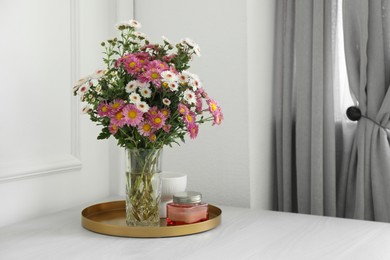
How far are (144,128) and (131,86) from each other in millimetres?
109

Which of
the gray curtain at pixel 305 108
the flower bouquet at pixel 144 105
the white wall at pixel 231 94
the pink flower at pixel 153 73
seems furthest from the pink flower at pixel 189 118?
the gray curtain at pixel 305 108

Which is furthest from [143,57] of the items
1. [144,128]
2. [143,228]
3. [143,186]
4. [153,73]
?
[143,228]

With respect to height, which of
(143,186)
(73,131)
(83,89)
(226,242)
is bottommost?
(226,242)

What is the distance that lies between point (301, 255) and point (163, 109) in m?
0.48

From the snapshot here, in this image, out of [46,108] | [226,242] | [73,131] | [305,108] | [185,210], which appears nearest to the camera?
[226,242]

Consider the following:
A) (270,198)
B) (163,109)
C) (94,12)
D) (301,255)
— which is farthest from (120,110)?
(270,198)

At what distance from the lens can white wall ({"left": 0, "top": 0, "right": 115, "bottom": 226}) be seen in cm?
132

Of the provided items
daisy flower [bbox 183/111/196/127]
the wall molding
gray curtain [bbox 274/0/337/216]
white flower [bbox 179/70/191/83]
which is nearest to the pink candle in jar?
daisy flower [bbox 183/111/196/127]

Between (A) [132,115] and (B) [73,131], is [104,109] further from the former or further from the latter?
(B) [73,131]

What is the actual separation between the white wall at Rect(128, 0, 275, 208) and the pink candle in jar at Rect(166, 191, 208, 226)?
1.30ft

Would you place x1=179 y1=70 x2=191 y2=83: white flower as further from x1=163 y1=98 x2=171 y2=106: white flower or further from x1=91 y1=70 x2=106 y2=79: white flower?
x1=91 y1=70 x2=106 y2=79: white flower

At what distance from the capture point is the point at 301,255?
3.32 feet

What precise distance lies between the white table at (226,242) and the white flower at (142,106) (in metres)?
0.32

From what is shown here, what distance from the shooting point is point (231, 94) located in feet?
5.33
